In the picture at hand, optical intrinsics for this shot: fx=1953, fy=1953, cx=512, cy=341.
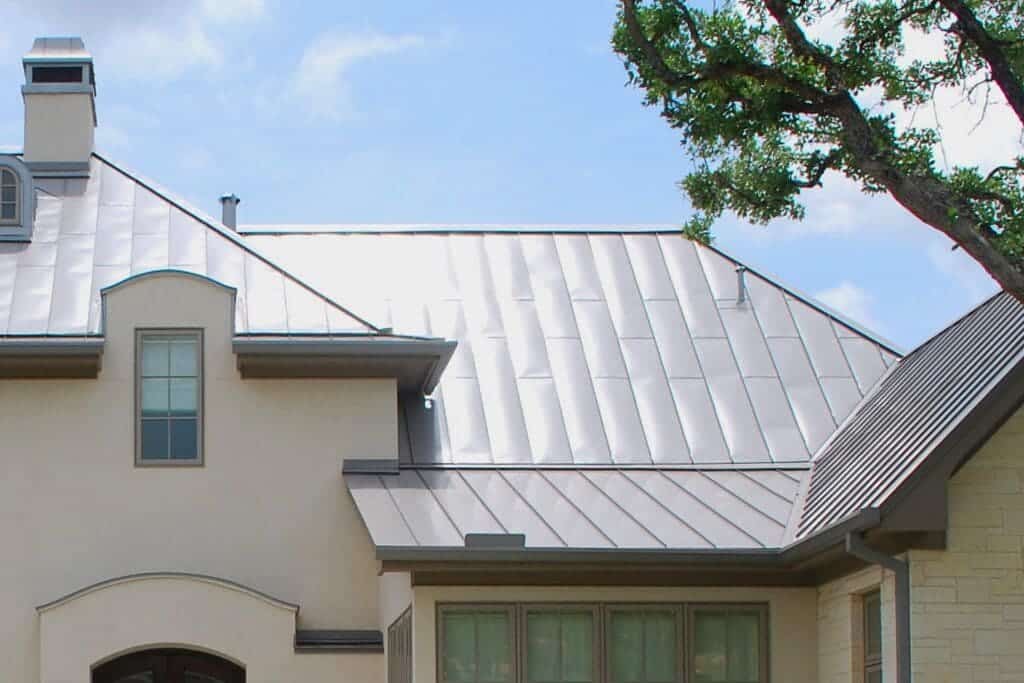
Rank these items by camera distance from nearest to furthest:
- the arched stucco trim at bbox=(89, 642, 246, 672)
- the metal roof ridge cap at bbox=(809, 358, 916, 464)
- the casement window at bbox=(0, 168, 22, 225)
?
the arched stucco trim at bbox=(89, 642, 246, 672) < the metal roof ridge cap at bbox=(809, 358, 916, 464) < the casement window at bbox=(0, 168, 22, 225)

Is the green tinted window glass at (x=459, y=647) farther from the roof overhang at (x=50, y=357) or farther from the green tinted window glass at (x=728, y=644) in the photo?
the roof overhang at (x=50, y=357)

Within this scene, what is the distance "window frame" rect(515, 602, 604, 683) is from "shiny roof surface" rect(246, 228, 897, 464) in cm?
318

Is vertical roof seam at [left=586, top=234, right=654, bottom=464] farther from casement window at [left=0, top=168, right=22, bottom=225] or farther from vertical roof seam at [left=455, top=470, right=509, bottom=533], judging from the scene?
casement window at [left=0, top=168, right=22, bottom=225]

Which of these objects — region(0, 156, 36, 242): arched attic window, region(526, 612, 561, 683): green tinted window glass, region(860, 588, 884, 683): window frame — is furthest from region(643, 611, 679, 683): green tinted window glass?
region(0, 156, 36, 242): arched attic window

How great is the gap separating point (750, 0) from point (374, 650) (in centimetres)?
853

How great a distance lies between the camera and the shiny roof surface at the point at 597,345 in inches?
861

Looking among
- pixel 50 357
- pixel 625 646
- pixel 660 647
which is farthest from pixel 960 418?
pixel 50 357

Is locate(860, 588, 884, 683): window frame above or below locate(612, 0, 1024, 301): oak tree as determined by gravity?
below

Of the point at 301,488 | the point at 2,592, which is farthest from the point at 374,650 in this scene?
the point at 2,592

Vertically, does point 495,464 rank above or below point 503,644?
above

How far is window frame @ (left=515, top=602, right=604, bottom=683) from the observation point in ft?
59.8

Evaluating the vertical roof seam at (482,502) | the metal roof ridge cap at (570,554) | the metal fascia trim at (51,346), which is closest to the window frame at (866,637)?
the metal roof ridge cap at (570,554)

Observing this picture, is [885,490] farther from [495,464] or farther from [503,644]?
[495,464]

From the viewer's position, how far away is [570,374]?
22984mm
